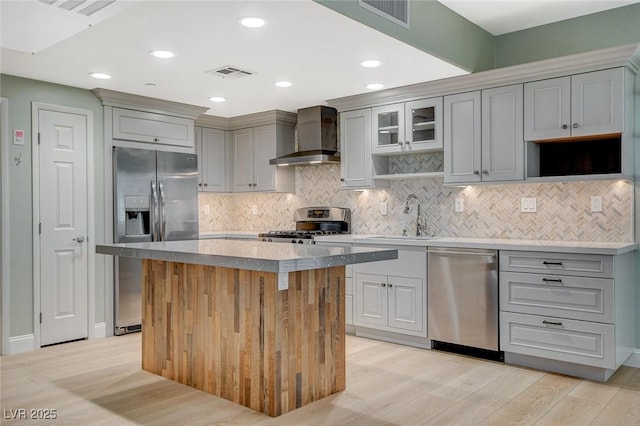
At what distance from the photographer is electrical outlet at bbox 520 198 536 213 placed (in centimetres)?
430

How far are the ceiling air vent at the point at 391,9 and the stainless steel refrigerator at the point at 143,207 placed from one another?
286 cm

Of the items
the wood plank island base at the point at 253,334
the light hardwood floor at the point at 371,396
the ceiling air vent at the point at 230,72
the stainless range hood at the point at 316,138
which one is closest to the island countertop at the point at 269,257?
the wood plank island base at the point at 253,334

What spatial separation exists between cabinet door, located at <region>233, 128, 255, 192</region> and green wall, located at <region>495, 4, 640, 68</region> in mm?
2965

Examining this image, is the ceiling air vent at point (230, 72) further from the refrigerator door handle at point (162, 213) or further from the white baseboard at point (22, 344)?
the white baseboard at point (22, 344)

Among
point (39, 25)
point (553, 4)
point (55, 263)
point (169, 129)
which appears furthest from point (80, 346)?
point (553, 4)

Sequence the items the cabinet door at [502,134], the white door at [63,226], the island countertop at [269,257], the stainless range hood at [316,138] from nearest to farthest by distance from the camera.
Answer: the island countertop at [269,257]
the cabinet door at [502,134]
the white door at [63,226]
the stainless range hood at [316,138]

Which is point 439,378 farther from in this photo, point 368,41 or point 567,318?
point 368,41

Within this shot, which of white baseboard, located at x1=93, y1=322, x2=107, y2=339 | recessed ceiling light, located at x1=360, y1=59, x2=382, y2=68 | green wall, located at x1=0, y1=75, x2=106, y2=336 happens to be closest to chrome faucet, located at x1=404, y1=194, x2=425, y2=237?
recessed ceiling light, located at x1=360, y1=59, x2=382, y2=68

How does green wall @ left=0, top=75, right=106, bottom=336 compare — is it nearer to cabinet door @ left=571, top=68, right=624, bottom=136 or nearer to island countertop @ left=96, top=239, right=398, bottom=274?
island countertop @ left=96, top=239, right=398, bottom=274

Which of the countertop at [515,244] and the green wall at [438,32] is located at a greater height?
the green wall at [438,32]

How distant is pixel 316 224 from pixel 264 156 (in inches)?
42.2

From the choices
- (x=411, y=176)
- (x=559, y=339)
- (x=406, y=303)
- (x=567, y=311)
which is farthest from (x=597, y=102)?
(x=406, y=303)

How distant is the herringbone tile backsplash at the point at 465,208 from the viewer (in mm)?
3979

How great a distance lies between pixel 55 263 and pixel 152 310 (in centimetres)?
134
